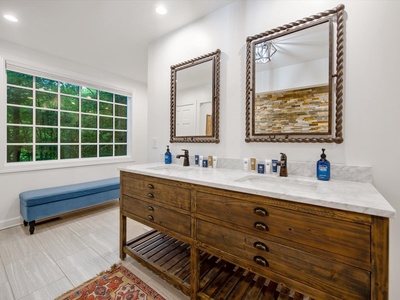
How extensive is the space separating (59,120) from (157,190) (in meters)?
2.84

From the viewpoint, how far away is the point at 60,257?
199 centimetres

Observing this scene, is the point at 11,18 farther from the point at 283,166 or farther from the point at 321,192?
the point at 321,192

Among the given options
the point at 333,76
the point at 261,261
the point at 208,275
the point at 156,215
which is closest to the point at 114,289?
the point at 156,215

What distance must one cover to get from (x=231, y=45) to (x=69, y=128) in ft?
10.5

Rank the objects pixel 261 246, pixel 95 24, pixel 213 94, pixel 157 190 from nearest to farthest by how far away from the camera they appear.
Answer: pixel 261 246, pixel 157 190, pixel 213 94, pixel 95 24

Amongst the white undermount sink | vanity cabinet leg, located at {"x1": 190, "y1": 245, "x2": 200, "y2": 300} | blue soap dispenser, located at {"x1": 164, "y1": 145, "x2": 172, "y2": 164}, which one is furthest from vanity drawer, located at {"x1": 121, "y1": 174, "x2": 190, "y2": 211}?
blue soap dispenser, located at {"x1": 164, "y1": 145, "x2": 172, "y2": 164}

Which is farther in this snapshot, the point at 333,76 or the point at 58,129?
the point at 58,129

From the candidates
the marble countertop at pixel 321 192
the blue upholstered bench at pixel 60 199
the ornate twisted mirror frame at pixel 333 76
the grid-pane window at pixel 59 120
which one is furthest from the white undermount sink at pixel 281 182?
the grid-pane window at pixel 59 120

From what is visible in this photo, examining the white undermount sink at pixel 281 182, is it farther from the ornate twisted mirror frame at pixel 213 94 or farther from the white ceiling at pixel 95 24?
the white ceiling at pixel 95 24

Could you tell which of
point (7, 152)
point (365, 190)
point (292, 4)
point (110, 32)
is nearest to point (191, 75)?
point (292, 4)

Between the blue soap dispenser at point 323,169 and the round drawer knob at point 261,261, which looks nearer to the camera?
the round drawer knob at point 261,261

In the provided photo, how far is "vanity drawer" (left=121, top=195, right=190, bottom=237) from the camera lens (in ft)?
4.74

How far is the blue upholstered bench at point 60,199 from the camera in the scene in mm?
2490

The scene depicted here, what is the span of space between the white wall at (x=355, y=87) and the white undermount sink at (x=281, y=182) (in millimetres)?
225
